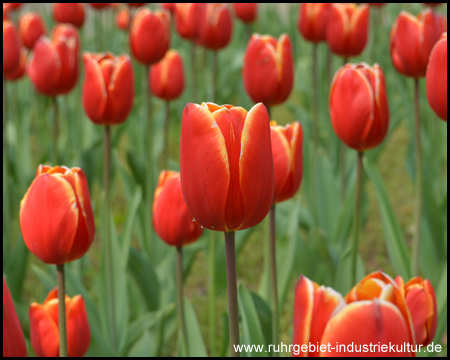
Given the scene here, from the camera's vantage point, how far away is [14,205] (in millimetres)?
2592

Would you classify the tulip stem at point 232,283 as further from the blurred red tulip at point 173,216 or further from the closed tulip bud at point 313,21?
the closed tulip bud at point 313,21

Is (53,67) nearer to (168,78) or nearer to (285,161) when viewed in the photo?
(168,78)

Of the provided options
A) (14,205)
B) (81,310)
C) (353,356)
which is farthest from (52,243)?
(14,205)

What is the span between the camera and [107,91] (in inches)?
62.8

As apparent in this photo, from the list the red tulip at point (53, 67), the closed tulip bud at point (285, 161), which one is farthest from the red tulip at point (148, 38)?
the closed tulip bud at point (285, 161)

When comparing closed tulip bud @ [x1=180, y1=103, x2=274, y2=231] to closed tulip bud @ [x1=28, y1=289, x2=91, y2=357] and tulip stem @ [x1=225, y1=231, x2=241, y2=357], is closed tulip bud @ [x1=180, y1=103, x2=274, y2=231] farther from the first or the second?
closed tulip bud @ [x1=28, y1=289, x2=91, y2=357]

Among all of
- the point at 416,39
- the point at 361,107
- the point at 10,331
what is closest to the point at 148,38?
the point at 416,39

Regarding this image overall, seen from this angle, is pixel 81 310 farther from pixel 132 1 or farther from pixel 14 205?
pixel 132 1

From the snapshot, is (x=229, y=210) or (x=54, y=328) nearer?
(x=229, y=210)

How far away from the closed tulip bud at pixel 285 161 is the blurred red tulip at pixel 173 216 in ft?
0.76

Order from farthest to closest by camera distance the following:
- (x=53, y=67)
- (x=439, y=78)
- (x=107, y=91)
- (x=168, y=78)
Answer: (x=168, y=78)
(x=53, y=67)
(x=107, y=91)
(x=439, y=78)

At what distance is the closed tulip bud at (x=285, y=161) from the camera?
1.09 meters

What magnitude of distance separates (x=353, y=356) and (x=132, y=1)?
2413 mm

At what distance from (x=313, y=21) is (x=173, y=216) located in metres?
1.45
